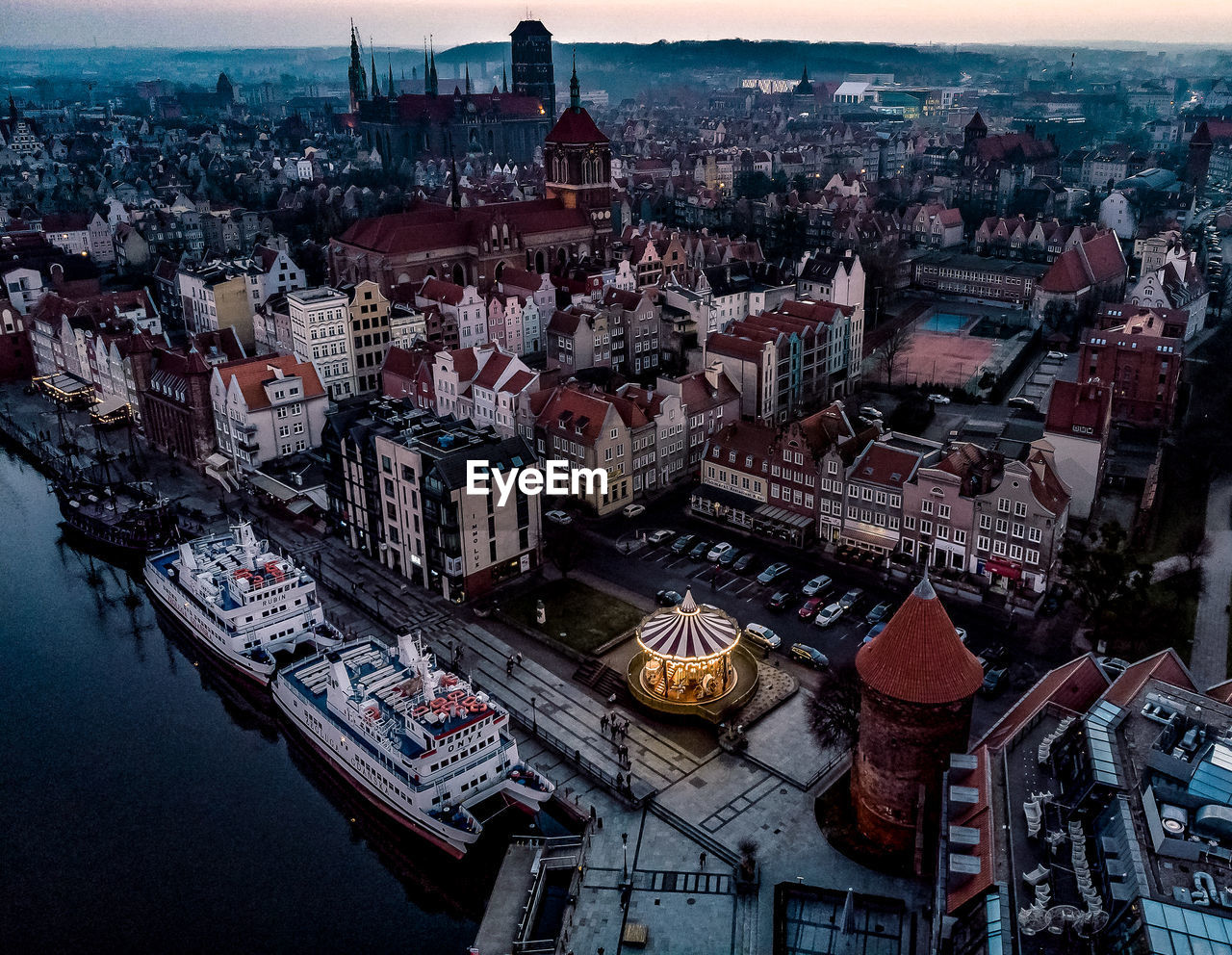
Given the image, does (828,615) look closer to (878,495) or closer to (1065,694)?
(878,495)

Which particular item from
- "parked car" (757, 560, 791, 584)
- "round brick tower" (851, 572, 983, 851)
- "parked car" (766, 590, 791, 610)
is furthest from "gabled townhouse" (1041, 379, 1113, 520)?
"round brick tower" (851, 572, 983, 851)

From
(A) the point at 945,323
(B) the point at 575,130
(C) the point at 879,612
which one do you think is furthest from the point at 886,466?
(B) the point at 575,130

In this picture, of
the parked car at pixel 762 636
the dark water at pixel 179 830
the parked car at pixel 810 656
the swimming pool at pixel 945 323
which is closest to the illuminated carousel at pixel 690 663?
the parked car at pixel 810 656

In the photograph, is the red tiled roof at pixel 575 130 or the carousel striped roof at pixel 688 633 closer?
the carousel striped roof at pixel 688 633

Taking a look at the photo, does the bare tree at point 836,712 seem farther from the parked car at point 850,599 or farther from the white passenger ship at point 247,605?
the white passenger ship at point 247,605

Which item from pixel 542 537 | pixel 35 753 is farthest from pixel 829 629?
pixel 35 753

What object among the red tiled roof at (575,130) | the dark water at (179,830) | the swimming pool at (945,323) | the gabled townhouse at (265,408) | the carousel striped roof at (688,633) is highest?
Answer: the red tiled roof at (575,130)
